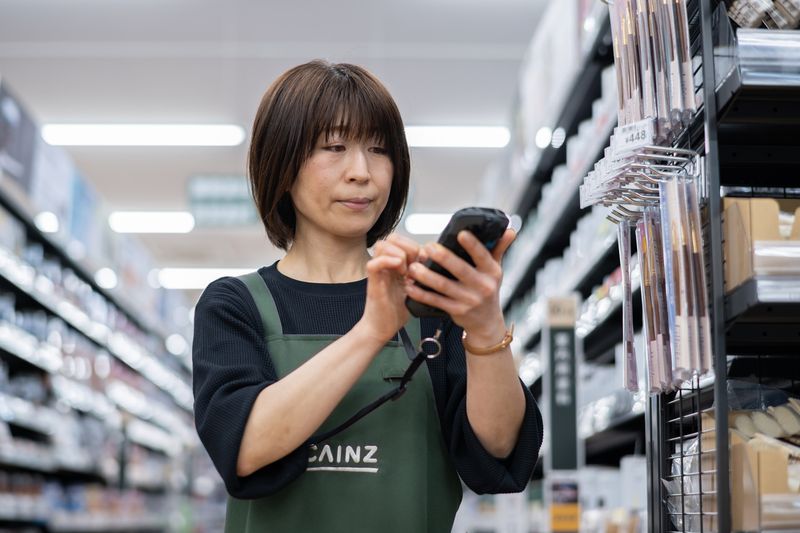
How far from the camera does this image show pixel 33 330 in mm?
6551

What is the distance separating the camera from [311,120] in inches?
56.4

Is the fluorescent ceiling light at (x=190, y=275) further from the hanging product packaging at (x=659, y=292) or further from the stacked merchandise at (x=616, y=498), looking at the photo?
the hanging product packaging at (x=659, y=292)

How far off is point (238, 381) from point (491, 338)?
32 cm

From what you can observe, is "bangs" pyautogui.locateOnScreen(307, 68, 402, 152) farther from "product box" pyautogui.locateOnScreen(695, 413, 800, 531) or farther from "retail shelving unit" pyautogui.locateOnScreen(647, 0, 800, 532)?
"product box" pyautogui.locateOnScreen(695, 413, 800, 531)

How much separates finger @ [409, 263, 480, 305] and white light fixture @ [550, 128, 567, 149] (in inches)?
137

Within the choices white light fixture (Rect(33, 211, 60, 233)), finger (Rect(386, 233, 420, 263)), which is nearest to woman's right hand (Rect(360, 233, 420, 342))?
finger (Rect(386, 233, 420, 263))

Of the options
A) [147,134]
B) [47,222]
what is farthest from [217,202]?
[47,222]

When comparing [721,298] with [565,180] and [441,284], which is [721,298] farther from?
[565,180]

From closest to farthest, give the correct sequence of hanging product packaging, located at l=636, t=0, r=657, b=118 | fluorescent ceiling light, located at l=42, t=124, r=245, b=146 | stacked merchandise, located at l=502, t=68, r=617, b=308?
hanging product packaging, located at l=636, t=0, r=657, b=118, stacked merchandise, located at l=502, t=68, r=617, b=308, fluorescent ceiling light, located at l=42, t=124, r=245, b=146

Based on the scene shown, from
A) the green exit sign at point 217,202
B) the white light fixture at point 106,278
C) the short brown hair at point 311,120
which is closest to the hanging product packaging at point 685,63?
the short brown hair at point 311,120

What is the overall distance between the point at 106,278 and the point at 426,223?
5.10 meters

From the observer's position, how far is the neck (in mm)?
1519

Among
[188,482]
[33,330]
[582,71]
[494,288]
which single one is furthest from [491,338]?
[188,482]

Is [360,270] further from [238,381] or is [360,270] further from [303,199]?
[238,381]
